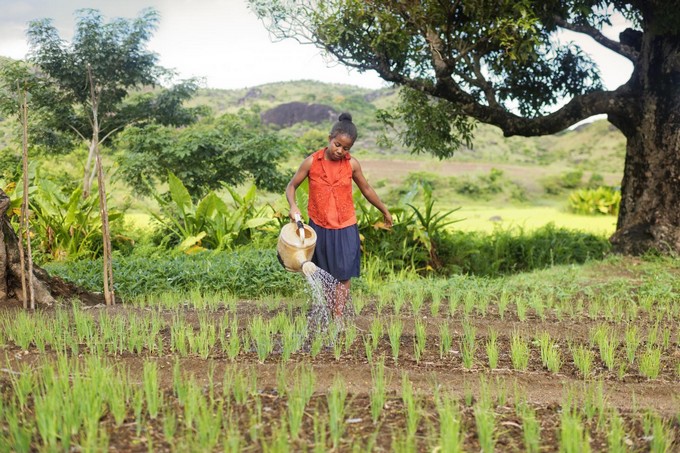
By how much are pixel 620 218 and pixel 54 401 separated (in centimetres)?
925

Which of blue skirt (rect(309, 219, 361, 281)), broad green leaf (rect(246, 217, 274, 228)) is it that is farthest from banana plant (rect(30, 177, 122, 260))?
blue skirt (rect(309, 219, 361, 281))

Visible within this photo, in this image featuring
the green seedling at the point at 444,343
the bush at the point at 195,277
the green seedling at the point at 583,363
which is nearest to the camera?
the green seedling at the point at 583,363

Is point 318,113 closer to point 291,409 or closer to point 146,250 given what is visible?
point 146,250

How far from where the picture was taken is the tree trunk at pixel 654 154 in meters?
10.1

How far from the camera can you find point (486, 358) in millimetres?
4762

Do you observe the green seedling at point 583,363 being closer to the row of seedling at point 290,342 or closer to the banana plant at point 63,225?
Result: the row of seedling at point 290,342

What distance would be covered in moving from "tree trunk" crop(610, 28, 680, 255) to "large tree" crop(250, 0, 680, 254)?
0.04 ft

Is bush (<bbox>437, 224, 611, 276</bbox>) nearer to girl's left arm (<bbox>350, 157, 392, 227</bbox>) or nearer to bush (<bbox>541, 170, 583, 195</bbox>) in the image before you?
girl's left arm (<bbox>350, 157, 392, 227</bbox>)

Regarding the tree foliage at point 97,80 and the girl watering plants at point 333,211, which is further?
the tree foliage at point 97,80

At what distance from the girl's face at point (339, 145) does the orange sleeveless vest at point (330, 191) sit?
0.15 meters

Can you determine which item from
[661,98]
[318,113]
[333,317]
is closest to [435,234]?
[661,98]

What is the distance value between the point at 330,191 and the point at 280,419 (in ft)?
8.00

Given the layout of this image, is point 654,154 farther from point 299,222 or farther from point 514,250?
point 299,222

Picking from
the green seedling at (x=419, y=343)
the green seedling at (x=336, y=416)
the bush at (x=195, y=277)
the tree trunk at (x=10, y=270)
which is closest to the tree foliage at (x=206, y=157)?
the bush at (x=195, y=277)
